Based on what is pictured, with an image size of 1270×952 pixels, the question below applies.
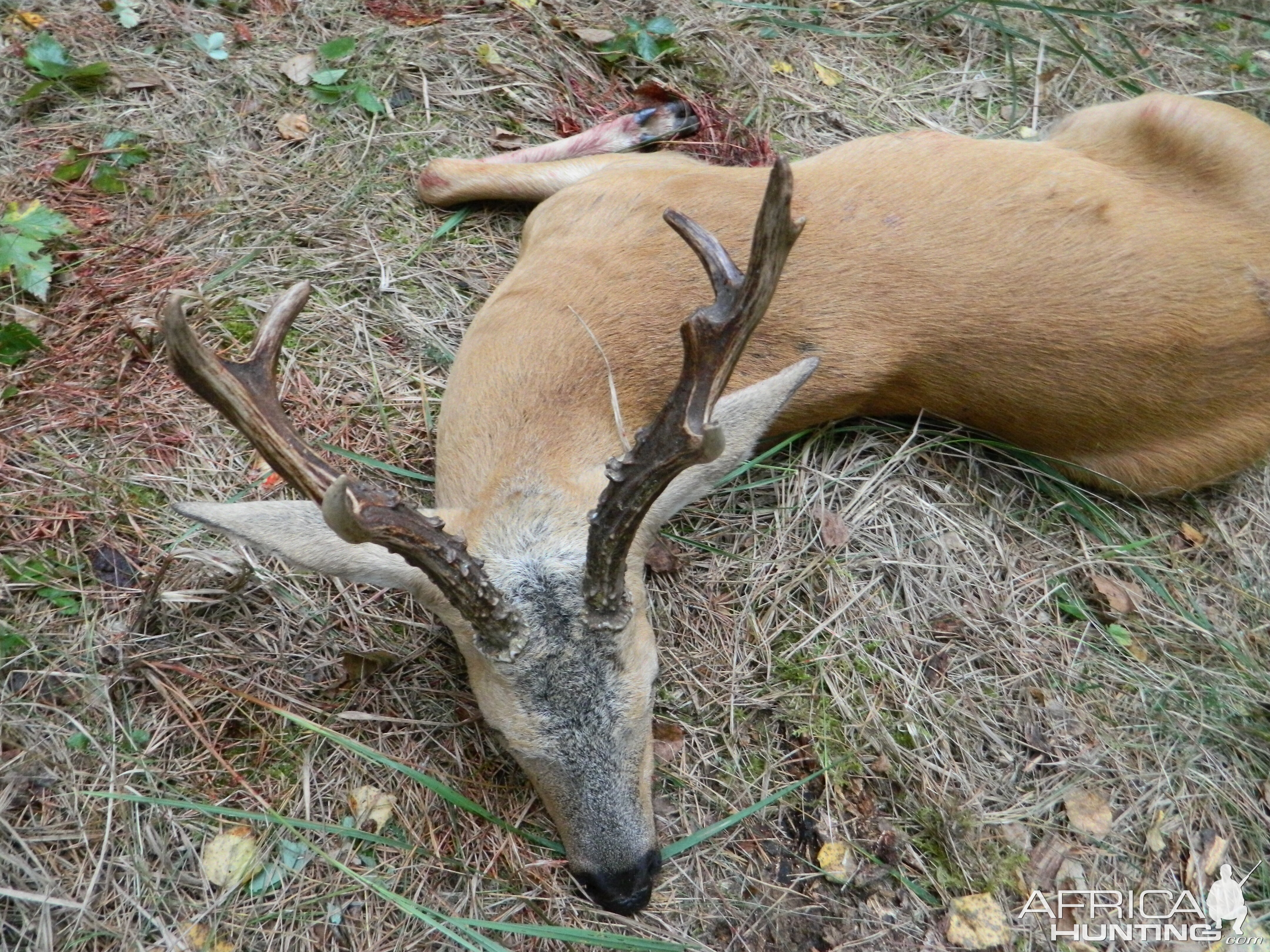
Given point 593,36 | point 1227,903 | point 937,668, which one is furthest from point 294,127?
point 1227,903

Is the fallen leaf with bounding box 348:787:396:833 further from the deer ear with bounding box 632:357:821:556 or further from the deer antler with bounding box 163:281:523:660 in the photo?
the deer ear with bounding box 632:357:821:556

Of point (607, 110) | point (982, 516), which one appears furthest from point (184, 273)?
point (982, 516)

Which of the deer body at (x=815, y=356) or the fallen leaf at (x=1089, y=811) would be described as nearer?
the deer body at (x=815, y=356)

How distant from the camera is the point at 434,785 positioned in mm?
3186

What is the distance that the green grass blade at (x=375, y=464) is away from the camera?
3.73 metres

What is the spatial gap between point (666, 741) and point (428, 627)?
0.98 metres

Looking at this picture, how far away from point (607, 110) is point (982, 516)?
9.32 feet

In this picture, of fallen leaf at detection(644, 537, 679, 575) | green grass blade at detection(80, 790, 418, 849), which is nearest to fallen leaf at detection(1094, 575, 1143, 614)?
fallen leaf at detection(644, 537, 679, 575)

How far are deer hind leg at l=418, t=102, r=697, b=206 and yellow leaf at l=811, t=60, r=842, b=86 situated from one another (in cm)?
121

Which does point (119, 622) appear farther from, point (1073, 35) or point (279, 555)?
point (1073, 35)

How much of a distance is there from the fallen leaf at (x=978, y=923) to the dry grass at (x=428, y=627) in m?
0.05

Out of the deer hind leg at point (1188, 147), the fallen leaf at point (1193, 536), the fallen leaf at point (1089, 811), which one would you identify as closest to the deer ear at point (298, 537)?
the fallen leaf at point (1089, 811)

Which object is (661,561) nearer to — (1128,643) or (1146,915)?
(1128,643)

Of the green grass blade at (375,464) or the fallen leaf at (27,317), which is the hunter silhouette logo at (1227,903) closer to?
the green grass blade at (375,464)
